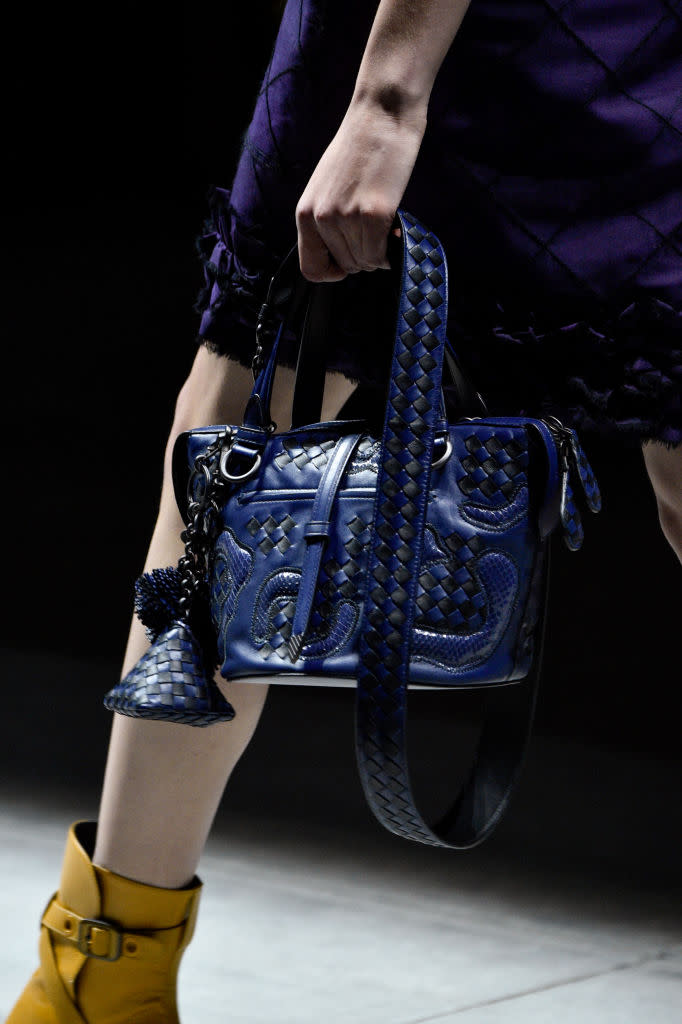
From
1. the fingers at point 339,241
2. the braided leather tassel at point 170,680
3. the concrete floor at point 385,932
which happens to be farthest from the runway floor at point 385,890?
the fingers at point 339,241

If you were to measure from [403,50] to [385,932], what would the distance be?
35.8 inches

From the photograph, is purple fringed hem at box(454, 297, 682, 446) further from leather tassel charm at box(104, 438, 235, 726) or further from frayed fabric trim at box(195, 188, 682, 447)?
leather tassel charm at box(104, 438, 235, 726)

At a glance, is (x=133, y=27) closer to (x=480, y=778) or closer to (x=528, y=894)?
(x=528, y=894)

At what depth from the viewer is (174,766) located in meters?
0.96

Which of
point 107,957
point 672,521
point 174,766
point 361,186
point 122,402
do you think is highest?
point 122,402

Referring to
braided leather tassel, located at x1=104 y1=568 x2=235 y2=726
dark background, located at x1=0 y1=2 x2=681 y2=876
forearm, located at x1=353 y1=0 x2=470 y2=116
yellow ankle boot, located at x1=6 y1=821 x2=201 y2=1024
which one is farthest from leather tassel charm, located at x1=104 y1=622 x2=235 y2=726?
dark background, located at x1=0 y1=2 x2=681 y2=876

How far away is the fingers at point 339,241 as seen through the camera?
2.50 ft

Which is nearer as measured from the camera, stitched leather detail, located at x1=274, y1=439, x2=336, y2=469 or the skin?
stitched leather detail, located at x1=274, y1=439, x2=336, y2=469

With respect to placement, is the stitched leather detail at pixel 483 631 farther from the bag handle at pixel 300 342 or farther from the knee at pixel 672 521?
the knee at pixel 672 521

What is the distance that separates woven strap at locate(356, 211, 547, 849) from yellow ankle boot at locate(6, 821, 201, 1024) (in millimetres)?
270

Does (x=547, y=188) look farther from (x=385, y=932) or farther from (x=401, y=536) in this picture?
(x=385, y=932)

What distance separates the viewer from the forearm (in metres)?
0.77

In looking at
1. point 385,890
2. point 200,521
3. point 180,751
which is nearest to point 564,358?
point 200,521

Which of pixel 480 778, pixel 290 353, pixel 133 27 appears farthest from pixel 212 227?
pixel 133 27
